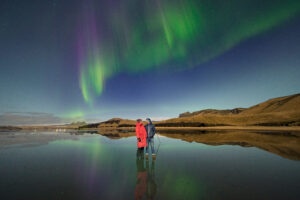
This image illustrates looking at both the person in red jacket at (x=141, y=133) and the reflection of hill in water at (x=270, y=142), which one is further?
the reflection of hill in water at (x=270, y=142)

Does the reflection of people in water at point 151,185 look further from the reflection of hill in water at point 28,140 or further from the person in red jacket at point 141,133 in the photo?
the reflection of hill in water at point 28,140

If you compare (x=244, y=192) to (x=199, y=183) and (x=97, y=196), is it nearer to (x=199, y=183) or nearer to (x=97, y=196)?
(x=199, y=183)

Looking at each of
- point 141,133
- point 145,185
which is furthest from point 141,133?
point 145,185

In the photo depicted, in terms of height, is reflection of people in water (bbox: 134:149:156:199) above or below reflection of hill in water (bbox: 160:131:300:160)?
above

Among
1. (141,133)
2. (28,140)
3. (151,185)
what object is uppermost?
(141,133)

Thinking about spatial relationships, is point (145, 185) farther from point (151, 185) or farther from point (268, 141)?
point (268, 141)

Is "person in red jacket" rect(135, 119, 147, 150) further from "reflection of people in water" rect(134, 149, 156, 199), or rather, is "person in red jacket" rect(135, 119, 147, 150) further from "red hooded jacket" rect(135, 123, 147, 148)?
"reflection of people in water" rect(134, 149, 156, 199)

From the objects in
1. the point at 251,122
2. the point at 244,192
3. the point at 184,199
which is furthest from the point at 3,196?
the point at 251,122

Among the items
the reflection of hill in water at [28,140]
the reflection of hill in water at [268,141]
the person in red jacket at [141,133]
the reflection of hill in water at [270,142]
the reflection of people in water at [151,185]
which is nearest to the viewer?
the reflection of people in water at [151,185]

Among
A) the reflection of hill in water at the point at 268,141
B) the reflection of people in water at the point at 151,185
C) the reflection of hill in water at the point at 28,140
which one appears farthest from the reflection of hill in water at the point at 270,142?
the reflection of hill in water at the point at 28,140

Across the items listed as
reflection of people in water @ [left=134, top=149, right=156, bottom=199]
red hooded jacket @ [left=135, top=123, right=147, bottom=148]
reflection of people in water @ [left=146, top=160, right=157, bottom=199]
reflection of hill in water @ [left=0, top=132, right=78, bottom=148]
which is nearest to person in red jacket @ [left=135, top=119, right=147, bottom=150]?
red hooded jacket @ [left=135, top=123, right=147, bottom=148]

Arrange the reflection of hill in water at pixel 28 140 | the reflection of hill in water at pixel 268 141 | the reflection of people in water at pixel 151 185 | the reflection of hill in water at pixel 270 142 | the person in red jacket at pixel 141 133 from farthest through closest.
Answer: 1. the reflection of hill in water at pixel 28 140
2. the reflection of hill in water at pixel 268 141
3. the reflection of hill in water at pixel 270 142
4. the person in red jacket at pixel 141 133
5. the reflection of people in water at pixel 151 185

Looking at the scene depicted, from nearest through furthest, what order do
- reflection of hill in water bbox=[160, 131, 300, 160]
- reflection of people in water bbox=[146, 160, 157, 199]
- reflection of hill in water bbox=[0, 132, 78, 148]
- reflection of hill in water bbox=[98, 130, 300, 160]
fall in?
reflection of people in water bbox=[146, 160, 157, 199]
reflection of hill in water bbox=[160, 131, 300, 160]
reflection of hill in water bbox=[98, 130, 300, 160]
reflection of hill in water bbox=[0, 132, 78, 148]

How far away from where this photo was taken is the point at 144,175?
7598 mm
